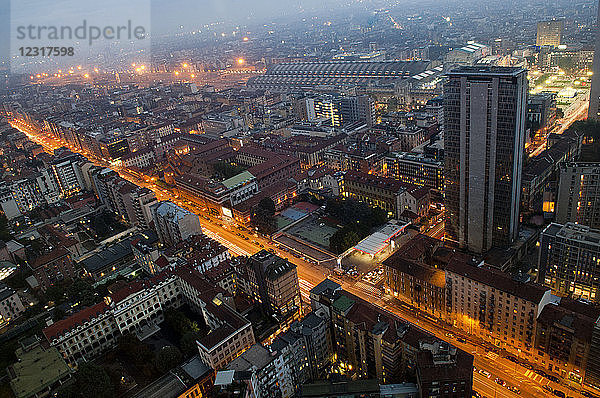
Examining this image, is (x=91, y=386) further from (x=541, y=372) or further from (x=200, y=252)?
(x=541, y=372)

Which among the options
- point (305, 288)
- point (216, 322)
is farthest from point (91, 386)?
point (305, 288)

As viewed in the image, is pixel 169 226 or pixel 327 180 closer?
pixel 169 226

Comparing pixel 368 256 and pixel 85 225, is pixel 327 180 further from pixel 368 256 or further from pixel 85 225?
pixel 85 225

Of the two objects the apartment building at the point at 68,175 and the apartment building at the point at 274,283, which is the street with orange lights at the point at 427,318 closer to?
the apartment building at the point at 274,283

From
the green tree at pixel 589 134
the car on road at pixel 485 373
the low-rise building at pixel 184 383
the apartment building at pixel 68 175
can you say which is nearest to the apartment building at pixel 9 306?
the low-rise building at pixel 184 383

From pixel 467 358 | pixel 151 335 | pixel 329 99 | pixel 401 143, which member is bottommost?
pixel 151 335

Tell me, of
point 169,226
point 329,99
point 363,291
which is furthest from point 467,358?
point 329,99
